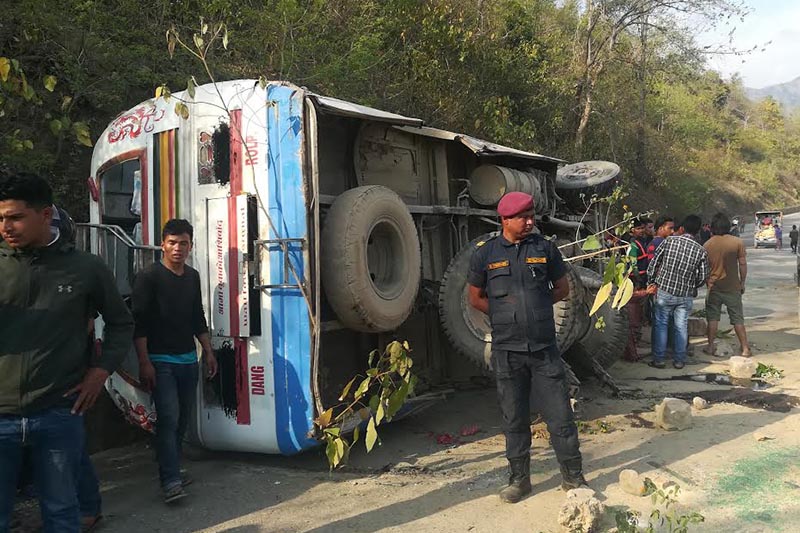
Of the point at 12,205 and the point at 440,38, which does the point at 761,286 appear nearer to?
the point at 440,38

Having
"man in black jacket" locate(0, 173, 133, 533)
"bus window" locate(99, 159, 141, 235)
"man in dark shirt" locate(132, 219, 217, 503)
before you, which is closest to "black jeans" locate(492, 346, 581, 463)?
"man in dark shirt" locate(132, 219, 217, 503)

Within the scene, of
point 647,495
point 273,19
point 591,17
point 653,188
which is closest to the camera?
point 647,495

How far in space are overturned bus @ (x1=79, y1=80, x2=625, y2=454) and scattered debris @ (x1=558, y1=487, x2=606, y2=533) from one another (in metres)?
1.50

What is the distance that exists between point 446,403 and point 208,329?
8.19 feet

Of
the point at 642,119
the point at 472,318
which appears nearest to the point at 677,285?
the point at 472,318

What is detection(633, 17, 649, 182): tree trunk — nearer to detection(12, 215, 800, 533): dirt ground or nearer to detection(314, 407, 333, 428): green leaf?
detection(12, 215, 800, 533): dirt ground

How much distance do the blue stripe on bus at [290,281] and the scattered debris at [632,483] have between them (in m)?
1.82

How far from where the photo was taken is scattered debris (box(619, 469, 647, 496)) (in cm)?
341

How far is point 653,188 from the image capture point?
77.3 feet

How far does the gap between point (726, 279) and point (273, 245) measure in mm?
5843

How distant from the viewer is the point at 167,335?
358 cm

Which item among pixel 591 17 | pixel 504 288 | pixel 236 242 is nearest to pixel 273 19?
pixel 236 242

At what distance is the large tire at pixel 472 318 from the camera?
14.7 ft

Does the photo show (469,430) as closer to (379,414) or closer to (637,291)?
(379,414)
